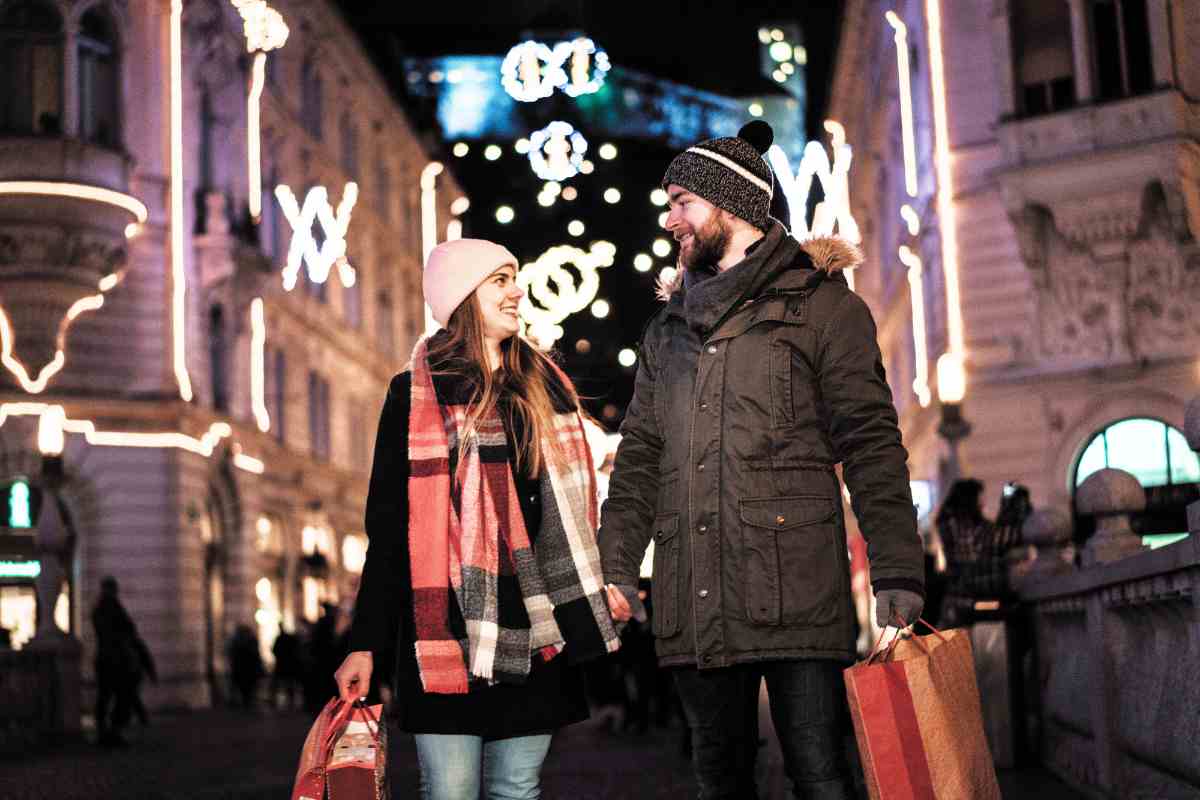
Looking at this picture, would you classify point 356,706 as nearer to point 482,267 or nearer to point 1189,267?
point 482,267

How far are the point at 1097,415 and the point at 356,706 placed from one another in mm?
25063

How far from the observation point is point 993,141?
31.5 meters

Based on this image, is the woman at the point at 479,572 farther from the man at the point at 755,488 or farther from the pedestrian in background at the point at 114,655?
the pedestrian in background at the point at 114,655

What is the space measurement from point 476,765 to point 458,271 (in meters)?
1.43

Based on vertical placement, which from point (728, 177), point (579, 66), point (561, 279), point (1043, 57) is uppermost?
point (1043, 57)

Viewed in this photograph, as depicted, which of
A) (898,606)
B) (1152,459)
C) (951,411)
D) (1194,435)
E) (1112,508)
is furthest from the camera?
(1152,459)

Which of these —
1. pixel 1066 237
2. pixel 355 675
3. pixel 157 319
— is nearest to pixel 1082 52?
pixel 1066 237

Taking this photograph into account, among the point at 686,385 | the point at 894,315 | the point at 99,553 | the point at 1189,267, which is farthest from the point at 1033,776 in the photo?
the point at 894,315

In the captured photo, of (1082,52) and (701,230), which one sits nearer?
(701,230)

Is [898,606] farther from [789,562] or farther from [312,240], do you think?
[312,240]

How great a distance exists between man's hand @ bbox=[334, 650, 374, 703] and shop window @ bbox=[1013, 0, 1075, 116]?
84.4ft

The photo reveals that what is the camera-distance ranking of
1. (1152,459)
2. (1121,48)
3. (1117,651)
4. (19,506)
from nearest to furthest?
1. (1117,651)
2. (1121,48)
3. (1152,459)
4. (19,506)

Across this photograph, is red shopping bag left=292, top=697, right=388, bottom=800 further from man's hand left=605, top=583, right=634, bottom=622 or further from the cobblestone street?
the cobblestone street

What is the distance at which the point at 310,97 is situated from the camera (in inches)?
1937
